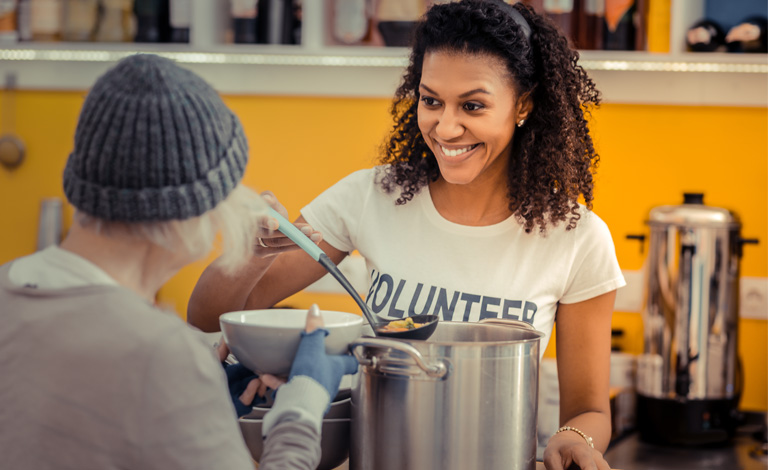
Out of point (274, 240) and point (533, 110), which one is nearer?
point (274, 240)

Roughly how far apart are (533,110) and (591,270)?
0.29 m

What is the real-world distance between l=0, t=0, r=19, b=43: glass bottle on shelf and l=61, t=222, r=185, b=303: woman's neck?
177 cm

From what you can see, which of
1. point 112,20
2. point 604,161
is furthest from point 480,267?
point 112,20

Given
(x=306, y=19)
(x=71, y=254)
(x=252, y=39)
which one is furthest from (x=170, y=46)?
(x=71, y=254)

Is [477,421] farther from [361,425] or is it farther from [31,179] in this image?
[31,179]

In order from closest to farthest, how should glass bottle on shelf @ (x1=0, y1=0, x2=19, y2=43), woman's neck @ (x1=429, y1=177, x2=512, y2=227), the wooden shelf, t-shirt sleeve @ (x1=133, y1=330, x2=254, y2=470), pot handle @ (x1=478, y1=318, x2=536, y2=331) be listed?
t-shirt sleeve @ (x1=133, y1=330, x2=254, y2=470), pot handle @ (x1=478, y1=318, x2=536, y2=331), woman's neck @ (x1=429, y1=177, x2=512, y2=227), the wooden shelf, glass bottle on shelf @ (x1=0, y1=0, x2=19, y2=43)

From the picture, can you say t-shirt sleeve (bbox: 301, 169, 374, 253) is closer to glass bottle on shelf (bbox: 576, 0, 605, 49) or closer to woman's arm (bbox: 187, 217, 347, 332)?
woman's arm (bbox: 187, 217, 347, 332)

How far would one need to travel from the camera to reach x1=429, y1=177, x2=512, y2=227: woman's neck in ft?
4.22

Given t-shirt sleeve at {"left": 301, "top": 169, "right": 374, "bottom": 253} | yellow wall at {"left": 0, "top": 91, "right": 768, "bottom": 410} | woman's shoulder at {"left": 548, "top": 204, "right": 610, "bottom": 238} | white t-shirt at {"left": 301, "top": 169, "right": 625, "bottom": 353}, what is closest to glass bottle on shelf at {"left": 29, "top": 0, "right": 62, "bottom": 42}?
yellow wall at {"left": 0, "top": 91, "right": 768, "bottom": 410}

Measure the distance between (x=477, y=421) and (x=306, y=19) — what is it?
1511 millimetres

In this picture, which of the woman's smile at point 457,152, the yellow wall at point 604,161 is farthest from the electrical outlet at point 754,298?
the woman's smile at point 457,152

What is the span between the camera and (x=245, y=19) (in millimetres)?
2066

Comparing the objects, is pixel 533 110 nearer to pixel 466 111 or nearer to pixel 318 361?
pixel 466 111

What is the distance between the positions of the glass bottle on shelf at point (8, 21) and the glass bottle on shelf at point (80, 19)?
148 millimetres
